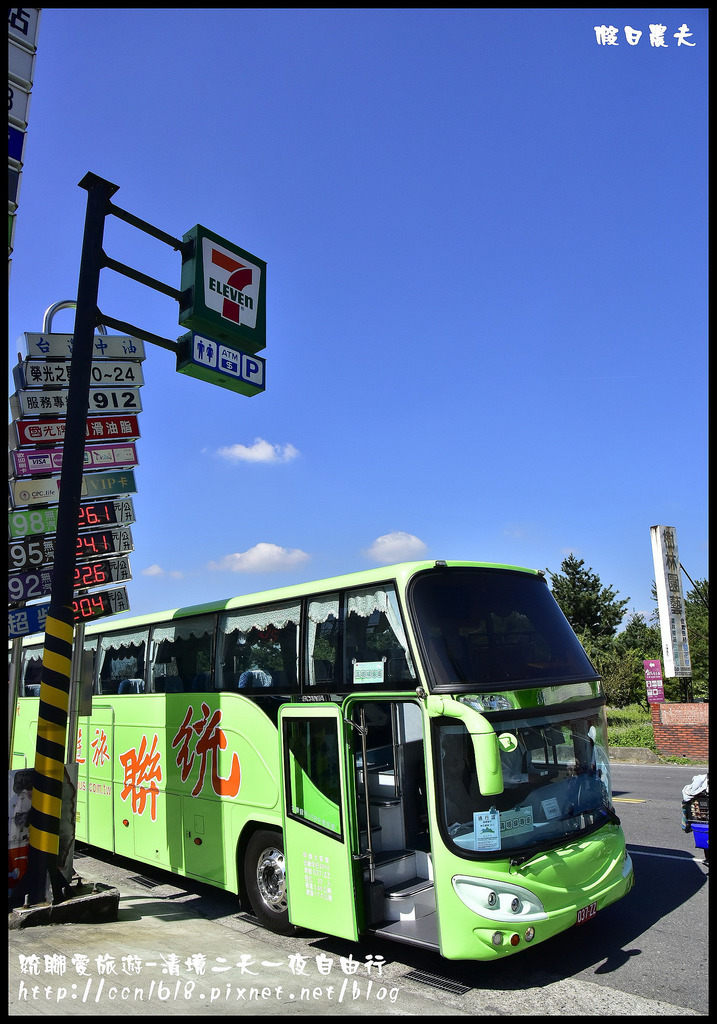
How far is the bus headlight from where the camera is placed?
529 centimetres

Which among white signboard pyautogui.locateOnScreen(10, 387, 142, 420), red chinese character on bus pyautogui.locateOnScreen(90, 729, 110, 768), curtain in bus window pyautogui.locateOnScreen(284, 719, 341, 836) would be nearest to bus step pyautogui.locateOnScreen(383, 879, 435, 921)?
curtain in bus window pyautogui.locateOnScreen(284, 719, 341, 836)

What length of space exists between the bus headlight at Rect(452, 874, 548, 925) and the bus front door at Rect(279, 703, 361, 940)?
103 cm

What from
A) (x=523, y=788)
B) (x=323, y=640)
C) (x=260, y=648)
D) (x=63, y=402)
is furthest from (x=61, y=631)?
(x=523, y=788)

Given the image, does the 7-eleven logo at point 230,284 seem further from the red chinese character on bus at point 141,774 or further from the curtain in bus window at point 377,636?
the red chinese character on bus at point 141,774

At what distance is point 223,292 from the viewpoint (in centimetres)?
809

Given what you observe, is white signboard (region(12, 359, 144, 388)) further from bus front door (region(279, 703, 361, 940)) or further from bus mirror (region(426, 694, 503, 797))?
bus mirror (region(426, 694, 503, 797))

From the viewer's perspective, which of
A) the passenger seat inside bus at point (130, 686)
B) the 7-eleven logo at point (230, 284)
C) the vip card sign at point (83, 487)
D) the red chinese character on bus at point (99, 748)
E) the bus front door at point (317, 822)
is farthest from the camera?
the red chinese character on bus at point (99, 748)

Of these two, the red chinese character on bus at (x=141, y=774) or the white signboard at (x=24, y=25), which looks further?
the red chinese character on bus at (x=141, y=774)

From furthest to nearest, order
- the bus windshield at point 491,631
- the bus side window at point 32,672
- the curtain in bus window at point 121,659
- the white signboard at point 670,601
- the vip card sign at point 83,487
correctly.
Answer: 1. the white signboard at point 670,601
2. the bus side window at point 32,672
3. the curtain in bus window at point 121,659
4. the vip card sign at point 83,487
5. the bus windshield at point 491,631

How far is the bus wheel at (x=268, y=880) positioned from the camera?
693 centimetres

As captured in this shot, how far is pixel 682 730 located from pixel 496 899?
1688 cm

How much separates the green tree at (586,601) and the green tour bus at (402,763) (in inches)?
1645

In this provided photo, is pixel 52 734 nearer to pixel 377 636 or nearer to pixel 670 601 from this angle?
pixel 377 636

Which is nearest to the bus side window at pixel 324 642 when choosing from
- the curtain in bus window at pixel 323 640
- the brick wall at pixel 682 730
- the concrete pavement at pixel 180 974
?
the curtain in bus window at pixel 323 640
